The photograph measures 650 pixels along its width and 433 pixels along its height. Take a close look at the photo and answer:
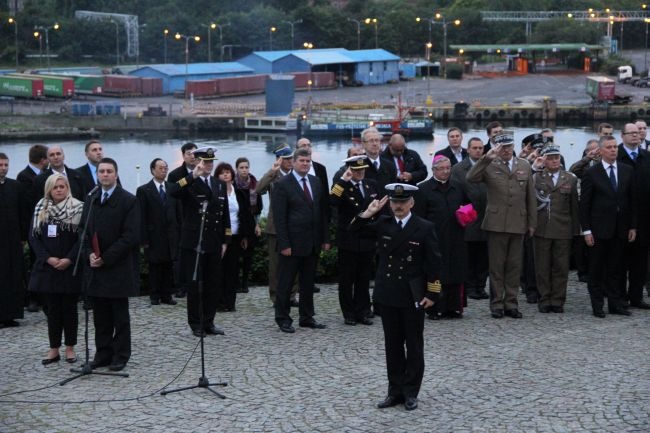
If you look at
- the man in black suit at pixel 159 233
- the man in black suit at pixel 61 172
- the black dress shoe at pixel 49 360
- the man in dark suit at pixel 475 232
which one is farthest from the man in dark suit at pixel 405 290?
the man in black suit at pixel 61 172

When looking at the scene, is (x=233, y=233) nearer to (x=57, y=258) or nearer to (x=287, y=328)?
(x=287, y=328)

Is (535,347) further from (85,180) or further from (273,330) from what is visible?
(85,180)

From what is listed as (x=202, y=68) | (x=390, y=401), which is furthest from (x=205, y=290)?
(x=202, y=68)

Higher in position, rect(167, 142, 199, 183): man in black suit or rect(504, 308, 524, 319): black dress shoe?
rect(167, 142, 199, 183): man in black suit

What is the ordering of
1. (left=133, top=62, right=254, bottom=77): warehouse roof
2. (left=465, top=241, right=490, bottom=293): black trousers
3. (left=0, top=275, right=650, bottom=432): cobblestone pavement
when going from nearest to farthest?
1. (left=0, top=275, right=650, bottom=432): cobblestone pavement
2. (left=465, top=241, right=490, bottom=293): black trousers
3. (left=133, top=62, right=254, bottom=77): warehouse roof

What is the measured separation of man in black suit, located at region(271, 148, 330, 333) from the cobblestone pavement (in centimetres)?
28

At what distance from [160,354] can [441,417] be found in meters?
3.31

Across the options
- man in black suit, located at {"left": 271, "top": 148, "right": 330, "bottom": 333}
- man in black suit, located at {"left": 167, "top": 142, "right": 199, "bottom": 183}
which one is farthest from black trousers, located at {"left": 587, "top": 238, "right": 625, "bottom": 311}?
man in black suit, located at {"left": 167, "top": 142, "right": 199, "bottom": 183}

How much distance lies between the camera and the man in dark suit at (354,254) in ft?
41.9

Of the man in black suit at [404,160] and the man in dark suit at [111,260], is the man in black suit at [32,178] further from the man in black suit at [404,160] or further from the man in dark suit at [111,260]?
the man in black suit at [404,160]

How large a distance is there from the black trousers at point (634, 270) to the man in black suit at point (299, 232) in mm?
3593

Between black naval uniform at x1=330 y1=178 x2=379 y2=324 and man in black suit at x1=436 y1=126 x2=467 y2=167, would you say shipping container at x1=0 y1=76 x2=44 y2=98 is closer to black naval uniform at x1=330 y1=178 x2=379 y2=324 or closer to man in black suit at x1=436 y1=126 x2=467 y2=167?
man in black suit at x1=436 y1=126 x2=467 y2=167

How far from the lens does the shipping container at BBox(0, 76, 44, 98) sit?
304ft

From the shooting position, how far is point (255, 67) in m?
107
